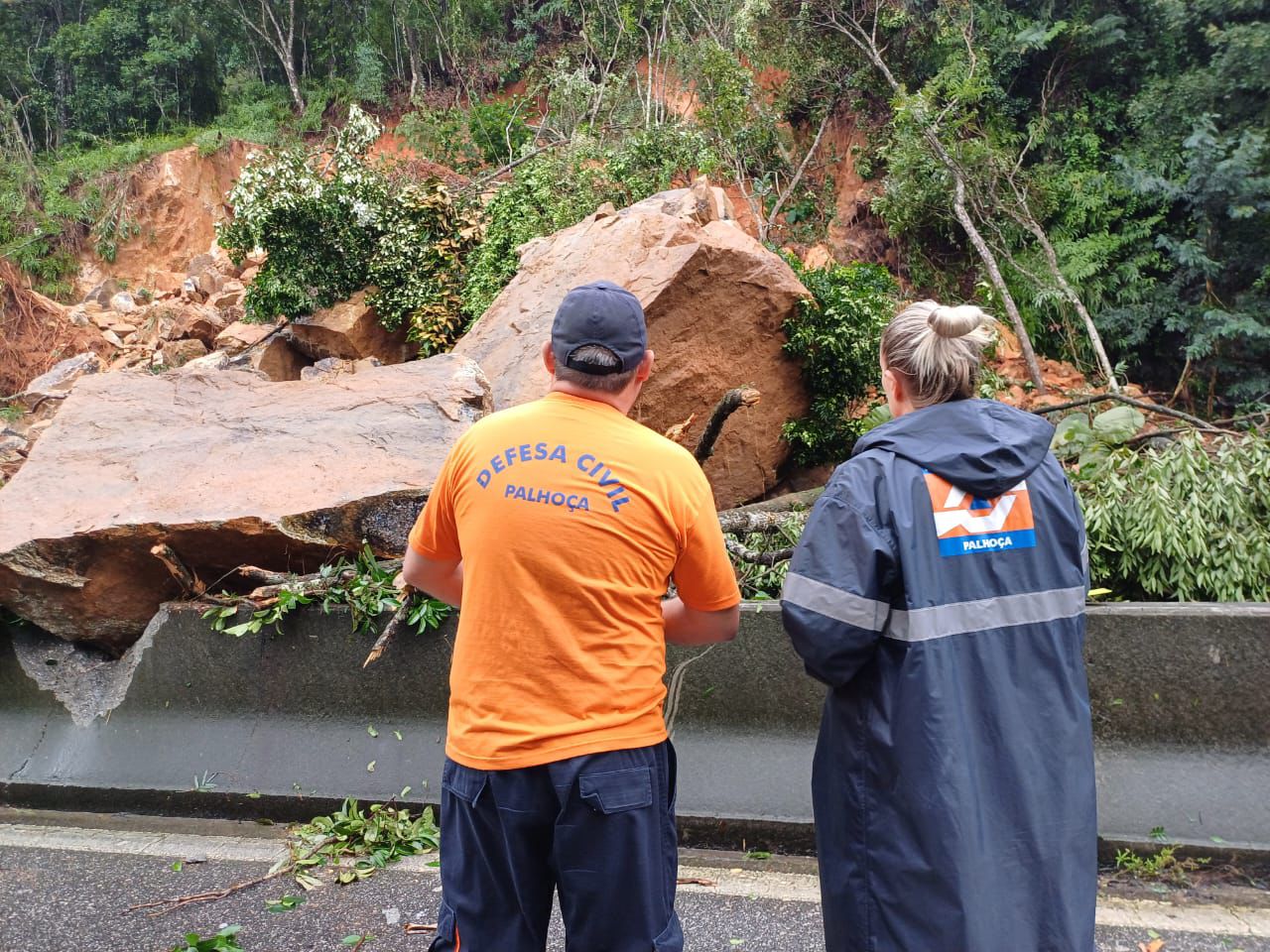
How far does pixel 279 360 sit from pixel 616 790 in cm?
943

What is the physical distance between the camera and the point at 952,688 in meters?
1.97

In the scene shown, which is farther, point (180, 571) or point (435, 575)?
point (180, 571)

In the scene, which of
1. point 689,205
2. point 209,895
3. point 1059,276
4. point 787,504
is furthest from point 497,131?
point 209,895

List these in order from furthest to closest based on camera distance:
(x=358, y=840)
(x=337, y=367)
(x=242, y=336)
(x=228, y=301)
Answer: (x=228, y=301) < (x=242, y=336) < (x=337, y=367) < (x=358, y=840)

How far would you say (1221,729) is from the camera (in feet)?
10.9

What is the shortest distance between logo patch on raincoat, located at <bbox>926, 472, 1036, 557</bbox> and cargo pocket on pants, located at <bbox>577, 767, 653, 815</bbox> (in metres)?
0.80

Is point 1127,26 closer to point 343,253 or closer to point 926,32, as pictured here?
point 926,32

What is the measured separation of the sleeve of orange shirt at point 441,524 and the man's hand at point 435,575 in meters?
0.03

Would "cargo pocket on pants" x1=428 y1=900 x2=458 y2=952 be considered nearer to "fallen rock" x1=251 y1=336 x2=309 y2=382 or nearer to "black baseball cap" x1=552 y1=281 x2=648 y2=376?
"black baseball cap" x1=552 y1=281 x2=648 y2=376

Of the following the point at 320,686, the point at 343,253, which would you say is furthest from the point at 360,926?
the point at 343,253

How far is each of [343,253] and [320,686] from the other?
6878 mm

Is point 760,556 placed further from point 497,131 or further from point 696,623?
point 497,131

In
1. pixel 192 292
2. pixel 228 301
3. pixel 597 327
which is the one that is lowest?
pixel 597 327

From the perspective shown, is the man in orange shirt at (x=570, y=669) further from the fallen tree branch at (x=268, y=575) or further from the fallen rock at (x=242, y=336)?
the fallen rock at (x=242, y=336)
